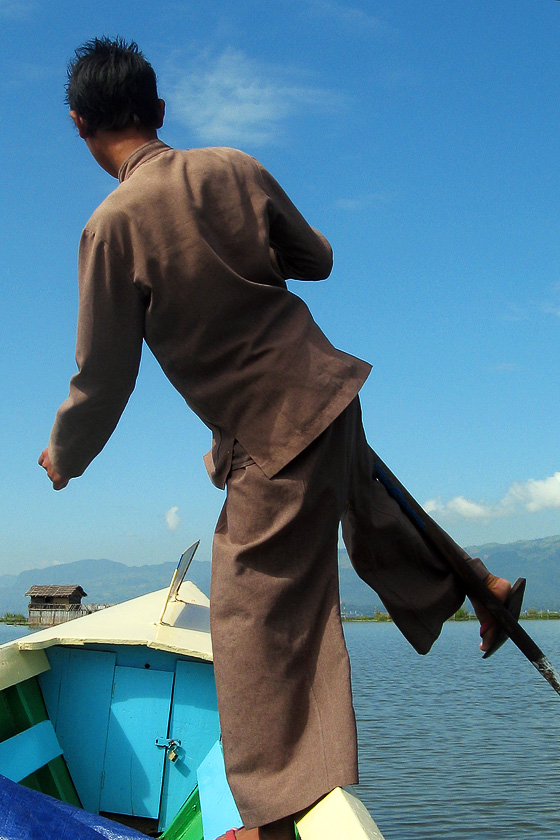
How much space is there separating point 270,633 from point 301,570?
151 millimetres

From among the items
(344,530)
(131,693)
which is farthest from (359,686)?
(344,530)

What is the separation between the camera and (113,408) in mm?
1760

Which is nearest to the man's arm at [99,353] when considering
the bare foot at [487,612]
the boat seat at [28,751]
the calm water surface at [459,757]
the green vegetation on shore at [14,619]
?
the bare foot at [487,612]

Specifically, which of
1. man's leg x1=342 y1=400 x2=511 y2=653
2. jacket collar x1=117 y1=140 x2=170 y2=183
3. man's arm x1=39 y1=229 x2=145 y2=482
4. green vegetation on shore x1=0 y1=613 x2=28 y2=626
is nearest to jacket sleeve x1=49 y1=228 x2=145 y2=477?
man's arm x1=39 y1=229 x2=145 y2=482

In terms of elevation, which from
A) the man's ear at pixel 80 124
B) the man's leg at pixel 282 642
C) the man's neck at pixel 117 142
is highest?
the man's ear at pixel 80 124

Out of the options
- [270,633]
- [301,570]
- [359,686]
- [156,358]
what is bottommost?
[359,686]

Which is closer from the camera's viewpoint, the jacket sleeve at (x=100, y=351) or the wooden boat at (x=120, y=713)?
the jacket sleeve at (x=100, y=351)

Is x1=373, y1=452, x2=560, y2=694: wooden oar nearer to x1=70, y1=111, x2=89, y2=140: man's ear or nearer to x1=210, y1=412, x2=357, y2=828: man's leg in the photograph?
x1=210, y1=412, x2=357, y2=828: man's leg

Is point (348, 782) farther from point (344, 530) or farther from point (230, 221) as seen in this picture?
point (230, 221)

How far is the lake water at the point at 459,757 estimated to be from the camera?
7.96 metres

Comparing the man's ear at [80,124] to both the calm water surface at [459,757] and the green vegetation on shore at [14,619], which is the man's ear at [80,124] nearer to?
the calm water surface at [459,757]

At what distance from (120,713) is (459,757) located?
8.43 metres

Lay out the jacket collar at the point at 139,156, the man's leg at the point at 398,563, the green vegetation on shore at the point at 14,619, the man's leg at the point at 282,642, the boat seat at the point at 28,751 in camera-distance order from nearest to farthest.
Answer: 1. the man's leg at the point at 282,642
2. the jacket collar at the point at 139,156
3. the man's leg at the point at 398,563
4. the boat seat at the point at 28,751
5. the green vegetation on shore at the point at 14,619

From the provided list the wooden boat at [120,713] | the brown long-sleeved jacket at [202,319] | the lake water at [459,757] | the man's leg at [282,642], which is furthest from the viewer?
the lake water at [459,757]
